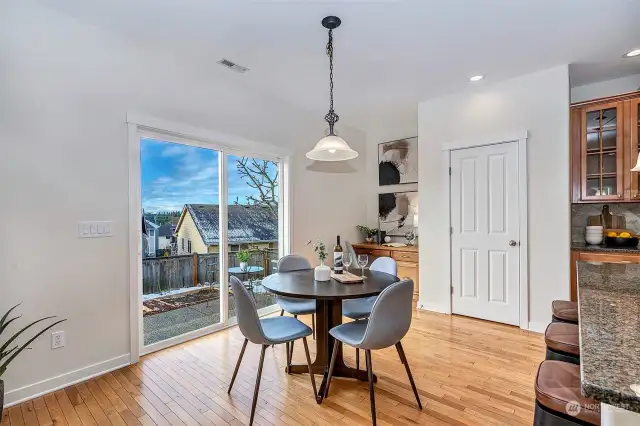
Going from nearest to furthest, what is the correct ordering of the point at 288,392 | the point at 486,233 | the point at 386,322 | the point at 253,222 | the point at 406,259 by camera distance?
the point at 386,322
the point at 288,392
the point at 486,233
the point at 253,222
the point at 406,259

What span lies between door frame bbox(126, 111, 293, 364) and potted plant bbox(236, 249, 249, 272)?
0.22m

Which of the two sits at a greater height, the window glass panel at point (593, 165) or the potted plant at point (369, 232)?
the window glass panel at point (593, 165)

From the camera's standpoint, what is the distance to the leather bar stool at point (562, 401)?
1.07 m

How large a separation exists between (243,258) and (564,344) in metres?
3.06

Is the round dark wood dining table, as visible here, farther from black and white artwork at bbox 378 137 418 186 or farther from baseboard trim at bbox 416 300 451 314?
black and white artwork at bbox 378 137 418 186

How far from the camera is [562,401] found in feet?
3.72

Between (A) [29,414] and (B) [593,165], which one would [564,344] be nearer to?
(B) [593,165]

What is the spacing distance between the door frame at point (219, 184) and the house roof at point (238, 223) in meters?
0.09

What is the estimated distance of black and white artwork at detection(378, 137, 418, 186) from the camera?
5027mm

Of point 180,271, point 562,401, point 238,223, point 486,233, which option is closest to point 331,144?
point 238,223

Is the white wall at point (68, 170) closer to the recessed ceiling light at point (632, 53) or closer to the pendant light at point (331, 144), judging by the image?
the pendant light at point (331, 144)

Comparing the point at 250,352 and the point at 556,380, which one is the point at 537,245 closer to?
the point at 556,380

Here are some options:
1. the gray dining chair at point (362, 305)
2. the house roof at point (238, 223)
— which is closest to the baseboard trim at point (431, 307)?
the gray dining chair at point (362, 305)

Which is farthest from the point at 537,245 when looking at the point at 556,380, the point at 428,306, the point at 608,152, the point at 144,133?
the point at 144,133
